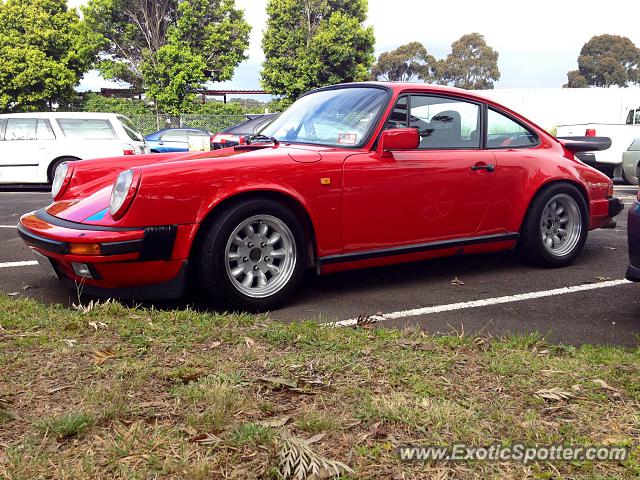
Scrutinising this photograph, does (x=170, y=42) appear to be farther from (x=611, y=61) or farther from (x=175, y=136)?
(x=611, y=61)

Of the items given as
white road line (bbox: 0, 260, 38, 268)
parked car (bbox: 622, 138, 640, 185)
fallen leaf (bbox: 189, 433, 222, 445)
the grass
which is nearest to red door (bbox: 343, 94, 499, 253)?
the grass

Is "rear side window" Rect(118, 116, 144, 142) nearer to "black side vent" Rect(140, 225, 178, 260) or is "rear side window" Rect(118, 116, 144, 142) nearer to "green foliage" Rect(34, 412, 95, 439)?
→ "black side vent" Rect(140, 225, 178, 260)

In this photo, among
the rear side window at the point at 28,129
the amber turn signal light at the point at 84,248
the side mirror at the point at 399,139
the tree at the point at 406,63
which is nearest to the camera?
the amber turn signal light at the point at 84,248

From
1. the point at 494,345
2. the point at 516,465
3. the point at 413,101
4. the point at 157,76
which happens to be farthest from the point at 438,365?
the point at 157,76

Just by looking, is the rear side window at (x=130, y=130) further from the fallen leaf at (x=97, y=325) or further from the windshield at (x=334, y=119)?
the fallen leaf at (x=97, y=325)

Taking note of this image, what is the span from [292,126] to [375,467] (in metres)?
3.27

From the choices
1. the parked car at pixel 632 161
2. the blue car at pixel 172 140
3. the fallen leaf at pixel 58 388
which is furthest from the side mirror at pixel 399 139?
the blue car at pixel 172 140

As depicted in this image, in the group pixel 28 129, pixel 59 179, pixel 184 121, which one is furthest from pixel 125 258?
pixel 184 121

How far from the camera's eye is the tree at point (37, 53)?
2698cm

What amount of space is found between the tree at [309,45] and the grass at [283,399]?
100 feet

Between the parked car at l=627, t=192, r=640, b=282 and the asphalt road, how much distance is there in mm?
296

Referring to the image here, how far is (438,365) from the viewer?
9.30 ft

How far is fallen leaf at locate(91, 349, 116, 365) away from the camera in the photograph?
2.84m

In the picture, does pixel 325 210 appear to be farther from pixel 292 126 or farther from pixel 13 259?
pixel 13 259
